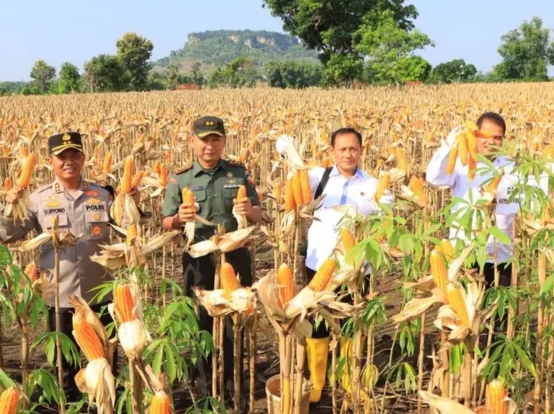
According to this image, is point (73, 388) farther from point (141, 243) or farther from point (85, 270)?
point (141, 243)

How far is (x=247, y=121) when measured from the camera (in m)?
15.5

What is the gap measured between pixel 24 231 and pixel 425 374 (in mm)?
2971

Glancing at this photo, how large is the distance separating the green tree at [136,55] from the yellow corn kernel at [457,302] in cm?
5928

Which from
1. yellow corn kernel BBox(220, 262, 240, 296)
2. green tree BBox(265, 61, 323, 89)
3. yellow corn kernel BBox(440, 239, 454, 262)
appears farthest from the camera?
green tree BBox(265, 61, 323, 89)

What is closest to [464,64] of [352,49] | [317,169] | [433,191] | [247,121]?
[352,49]

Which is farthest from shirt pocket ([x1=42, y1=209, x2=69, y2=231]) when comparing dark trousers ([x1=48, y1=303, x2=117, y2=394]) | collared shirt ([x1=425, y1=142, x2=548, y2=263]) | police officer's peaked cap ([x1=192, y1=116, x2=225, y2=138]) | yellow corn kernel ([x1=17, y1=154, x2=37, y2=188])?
collared shirt ([x1=425, y1=142, x2=548, y2=263])

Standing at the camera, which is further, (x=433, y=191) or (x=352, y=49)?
(x=352, y=49)

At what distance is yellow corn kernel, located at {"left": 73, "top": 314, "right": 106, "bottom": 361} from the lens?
1.72 meters

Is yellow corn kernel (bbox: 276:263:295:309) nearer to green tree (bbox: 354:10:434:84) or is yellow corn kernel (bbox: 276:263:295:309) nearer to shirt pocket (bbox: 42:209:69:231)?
shirt pocket (bbox: 42:209:69:231)

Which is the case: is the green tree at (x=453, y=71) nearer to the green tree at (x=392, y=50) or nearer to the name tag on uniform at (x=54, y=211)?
the green tree at (x=392, y=50)

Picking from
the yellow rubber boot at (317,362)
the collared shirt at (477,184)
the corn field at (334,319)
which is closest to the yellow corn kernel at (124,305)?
the corn field at (334,319)

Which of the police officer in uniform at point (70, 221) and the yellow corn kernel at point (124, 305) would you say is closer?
the yellow corn kernel at point (124, 305)

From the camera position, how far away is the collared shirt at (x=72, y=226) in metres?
3.64

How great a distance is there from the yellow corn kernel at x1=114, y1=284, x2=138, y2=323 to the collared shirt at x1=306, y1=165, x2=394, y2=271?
210cm
